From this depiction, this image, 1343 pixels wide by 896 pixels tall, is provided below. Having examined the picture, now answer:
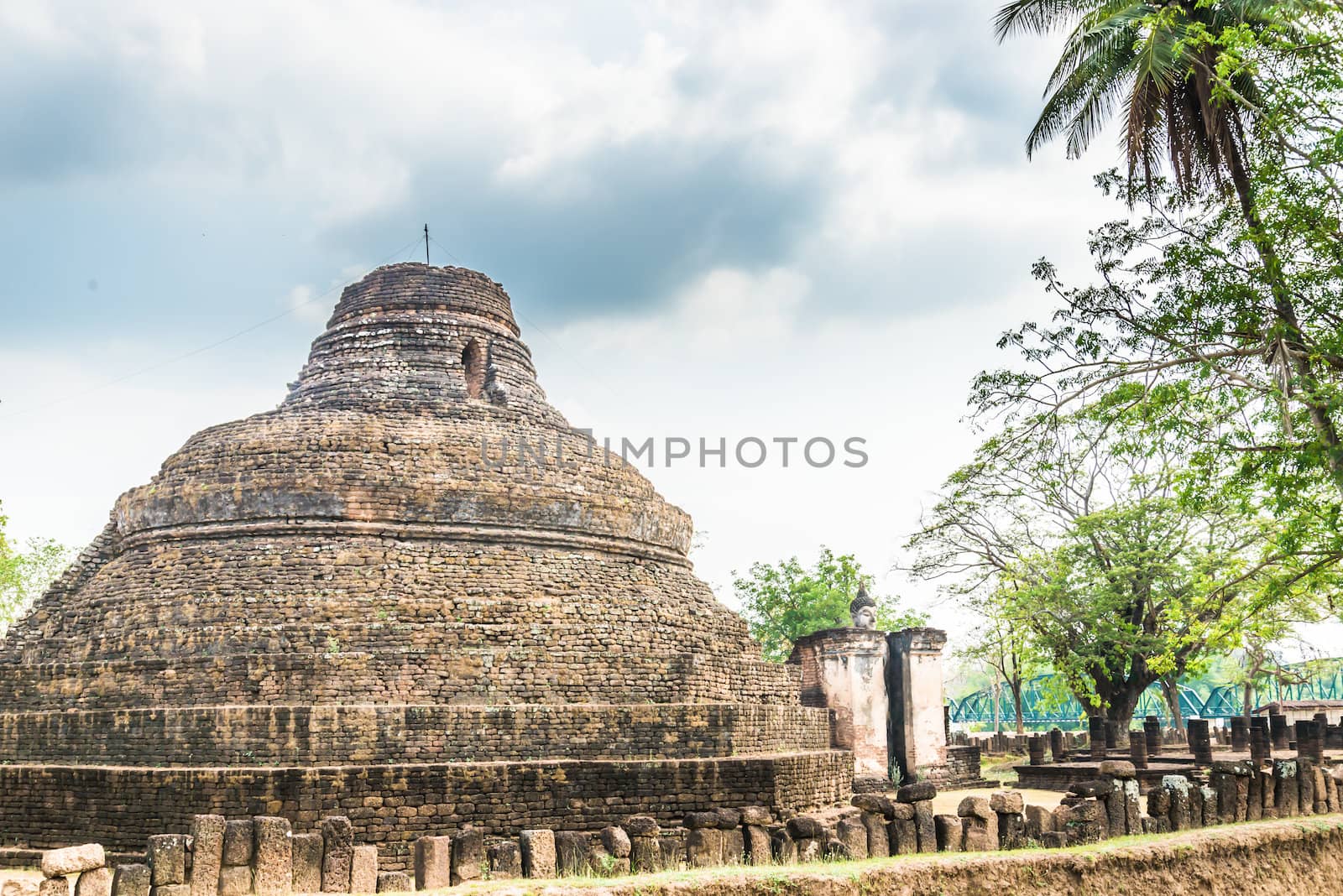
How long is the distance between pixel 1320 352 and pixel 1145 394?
188 cm

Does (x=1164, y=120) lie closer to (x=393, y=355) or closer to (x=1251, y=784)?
(x=1251, y=784)

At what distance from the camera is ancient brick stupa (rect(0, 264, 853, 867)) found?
12.4 metres

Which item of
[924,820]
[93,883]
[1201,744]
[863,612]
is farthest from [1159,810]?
[863,612]

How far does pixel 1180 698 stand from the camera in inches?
2437

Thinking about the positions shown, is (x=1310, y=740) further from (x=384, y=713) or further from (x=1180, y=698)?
(x=1180, y=698)

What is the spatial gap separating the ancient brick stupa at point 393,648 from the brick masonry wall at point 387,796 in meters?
0.03

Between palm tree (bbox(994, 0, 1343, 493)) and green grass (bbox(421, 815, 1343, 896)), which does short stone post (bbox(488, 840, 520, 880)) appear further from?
palm tree (bbox(994, 0, 1343, 493))

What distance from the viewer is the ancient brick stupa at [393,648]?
12.4 m

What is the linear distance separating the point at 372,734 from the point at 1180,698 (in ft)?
196

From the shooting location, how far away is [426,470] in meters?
15.8

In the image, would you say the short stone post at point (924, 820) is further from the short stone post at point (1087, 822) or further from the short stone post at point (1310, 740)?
the short stone post at point (1310, 740)

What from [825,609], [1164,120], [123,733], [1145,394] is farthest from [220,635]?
[825,609]

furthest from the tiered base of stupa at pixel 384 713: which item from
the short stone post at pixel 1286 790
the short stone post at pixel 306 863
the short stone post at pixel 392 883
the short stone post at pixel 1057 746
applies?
the short stone post at pixel 1057 746

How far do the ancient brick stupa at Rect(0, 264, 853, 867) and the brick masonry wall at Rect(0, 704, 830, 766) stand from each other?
0.03 metres
